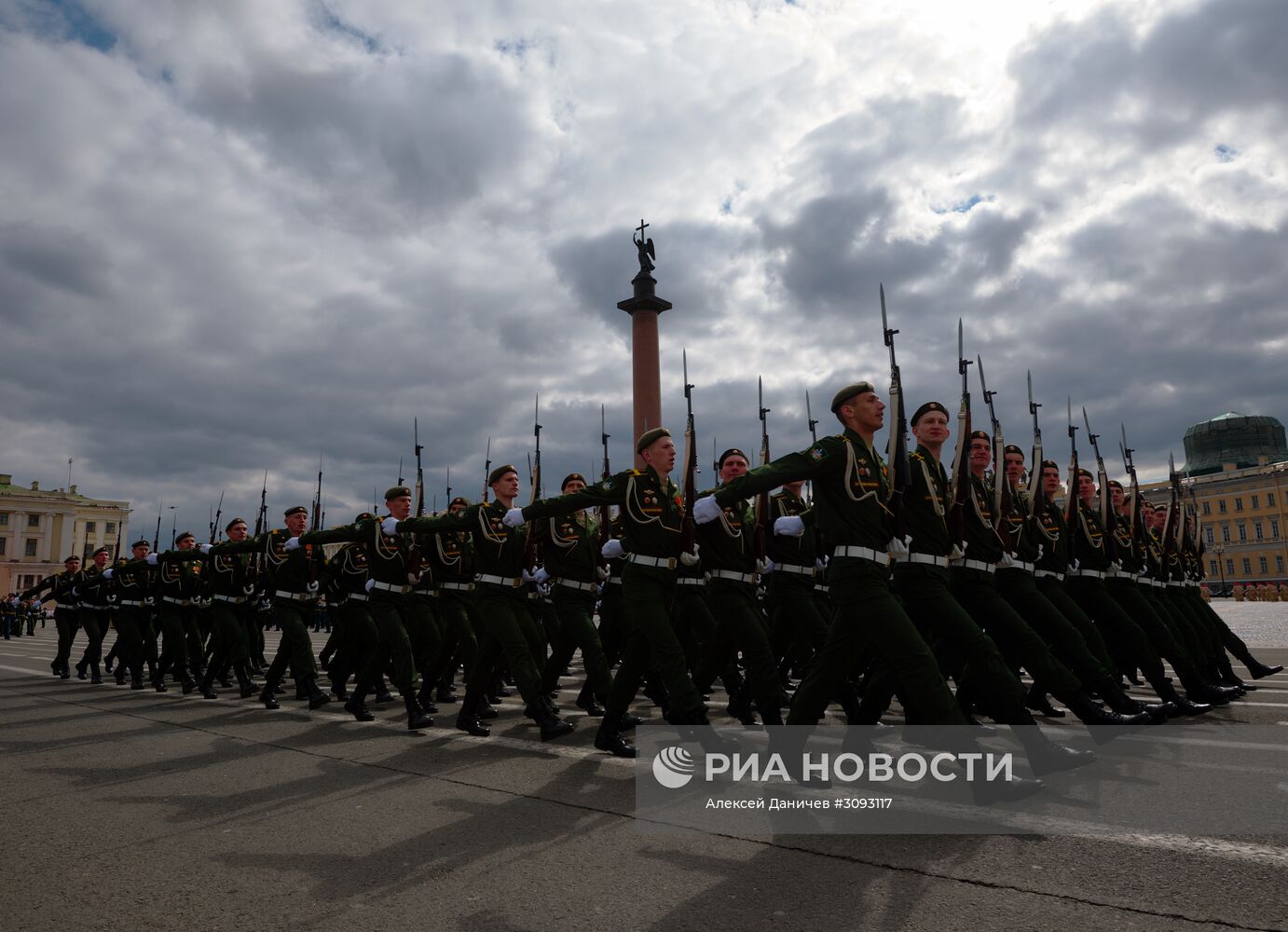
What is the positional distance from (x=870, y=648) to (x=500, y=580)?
331cm

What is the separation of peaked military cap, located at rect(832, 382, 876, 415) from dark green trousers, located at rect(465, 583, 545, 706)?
10.5 feet

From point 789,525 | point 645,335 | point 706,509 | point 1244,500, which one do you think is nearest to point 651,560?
point 789,525

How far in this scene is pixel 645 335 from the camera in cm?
2834

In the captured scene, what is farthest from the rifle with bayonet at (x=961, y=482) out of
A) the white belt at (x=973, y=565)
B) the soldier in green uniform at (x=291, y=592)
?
the soldier in green uniform at (x=291, y=592)

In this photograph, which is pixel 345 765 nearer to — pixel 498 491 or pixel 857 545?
pixel 498 491

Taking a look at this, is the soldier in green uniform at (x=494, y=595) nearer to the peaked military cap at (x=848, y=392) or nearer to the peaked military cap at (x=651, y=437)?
the peaked military cap at (x=651, y=437)

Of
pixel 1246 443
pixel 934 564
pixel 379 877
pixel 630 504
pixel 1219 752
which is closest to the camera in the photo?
pixel 379 877

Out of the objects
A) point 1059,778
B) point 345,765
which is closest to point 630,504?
point 345,765

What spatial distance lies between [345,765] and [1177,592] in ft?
28.5

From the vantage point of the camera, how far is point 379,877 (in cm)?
351

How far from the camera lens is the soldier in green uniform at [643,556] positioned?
589cm

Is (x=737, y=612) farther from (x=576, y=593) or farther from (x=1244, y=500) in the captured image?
(x=1244, y=500)

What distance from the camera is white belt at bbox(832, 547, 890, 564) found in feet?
15.3

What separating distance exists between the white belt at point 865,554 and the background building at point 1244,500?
77497mm
